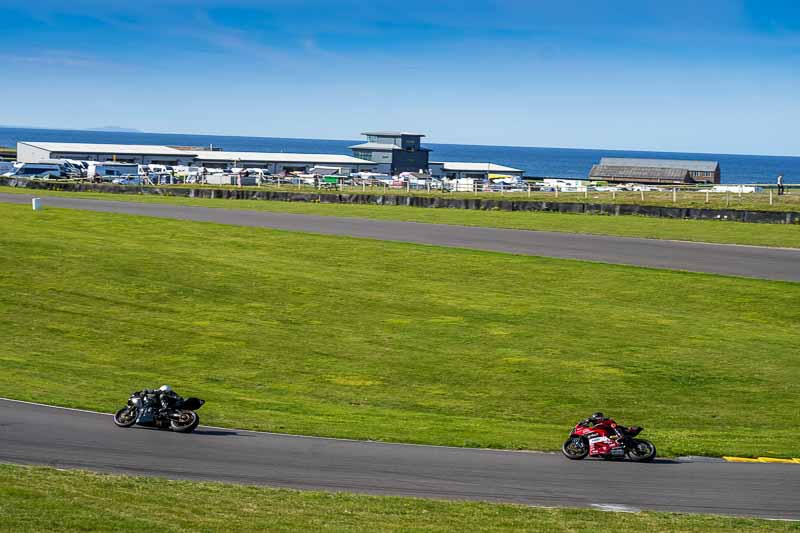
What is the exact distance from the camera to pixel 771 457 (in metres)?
16.7

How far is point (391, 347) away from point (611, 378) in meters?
5.86

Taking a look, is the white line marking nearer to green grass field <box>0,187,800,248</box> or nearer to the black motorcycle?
the black motorcycle

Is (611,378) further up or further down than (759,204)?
further down

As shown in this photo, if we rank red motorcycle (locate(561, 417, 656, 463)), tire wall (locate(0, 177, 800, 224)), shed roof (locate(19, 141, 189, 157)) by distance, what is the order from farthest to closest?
shed roof (locate(19, 141, 189, 157)) → tire wall (locate(0, 177, 800, 224)) → red motorcycle (locate(561, 417, 656, 463))

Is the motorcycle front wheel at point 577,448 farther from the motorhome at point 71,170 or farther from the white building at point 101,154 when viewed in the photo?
the white building at point 101,154

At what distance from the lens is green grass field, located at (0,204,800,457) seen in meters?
19.6

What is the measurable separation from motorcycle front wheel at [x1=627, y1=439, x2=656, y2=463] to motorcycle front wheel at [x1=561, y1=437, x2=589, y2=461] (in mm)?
746

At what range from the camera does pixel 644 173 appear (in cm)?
15788

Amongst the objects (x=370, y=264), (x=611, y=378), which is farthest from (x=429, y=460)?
(x=370, y=264)

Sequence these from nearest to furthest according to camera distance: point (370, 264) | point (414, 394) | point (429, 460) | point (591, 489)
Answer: point (591, 489) < point (429, 460) < point (414, 394) < point (370, 264)

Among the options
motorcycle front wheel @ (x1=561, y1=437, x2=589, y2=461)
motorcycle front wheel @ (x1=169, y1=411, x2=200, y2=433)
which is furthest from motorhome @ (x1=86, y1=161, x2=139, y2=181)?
motorcycle front wheel @ (x1=561, y1=437, x2=589, y2=461)

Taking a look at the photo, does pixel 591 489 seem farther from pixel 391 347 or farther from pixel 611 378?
pixel 391 347

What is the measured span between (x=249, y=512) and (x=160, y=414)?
18.0ft

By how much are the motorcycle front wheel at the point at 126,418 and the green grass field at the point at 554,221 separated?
118 ft
